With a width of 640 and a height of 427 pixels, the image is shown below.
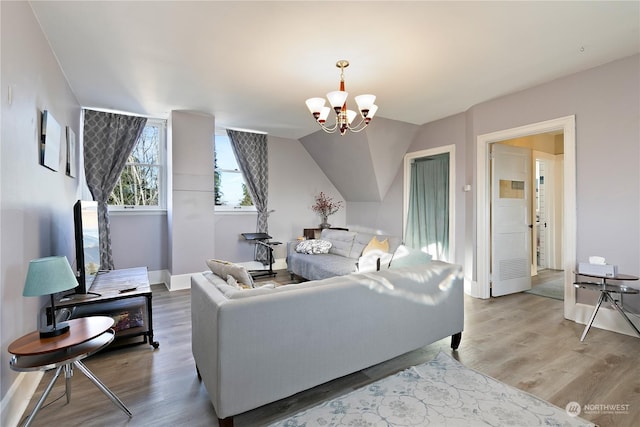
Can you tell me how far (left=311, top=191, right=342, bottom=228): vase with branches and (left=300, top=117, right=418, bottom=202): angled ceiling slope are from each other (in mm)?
376

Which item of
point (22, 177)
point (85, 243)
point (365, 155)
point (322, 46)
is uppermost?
point (322, 46)

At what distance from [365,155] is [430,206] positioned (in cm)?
139

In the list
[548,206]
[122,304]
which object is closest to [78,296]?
[122,304]

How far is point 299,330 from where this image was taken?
1.71 m

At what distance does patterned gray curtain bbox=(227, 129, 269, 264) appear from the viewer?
548 cm

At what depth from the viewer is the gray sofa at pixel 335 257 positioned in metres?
4.04

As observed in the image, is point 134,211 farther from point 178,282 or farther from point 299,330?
point 299,330

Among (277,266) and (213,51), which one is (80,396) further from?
(277,266)

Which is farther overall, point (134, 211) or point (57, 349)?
point (134, 211)

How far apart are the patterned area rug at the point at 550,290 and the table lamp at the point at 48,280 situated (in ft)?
17.0

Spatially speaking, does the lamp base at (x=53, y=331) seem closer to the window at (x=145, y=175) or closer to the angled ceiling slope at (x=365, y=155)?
the window at (x=145, y=175)

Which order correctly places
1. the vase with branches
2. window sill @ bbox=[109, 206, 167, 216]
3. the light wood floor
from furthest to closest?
1. the vase with branches
2. window sill @ bbox=[109, 206, 167, 216]
3. the light wood floor

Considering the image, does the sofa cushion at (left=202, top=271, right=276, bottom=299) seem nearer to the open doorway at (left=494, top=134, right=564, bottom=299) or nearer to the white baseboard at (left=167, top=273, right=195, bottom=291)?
the white baseboard at (left=167, top=273, right=195, bottom=291)

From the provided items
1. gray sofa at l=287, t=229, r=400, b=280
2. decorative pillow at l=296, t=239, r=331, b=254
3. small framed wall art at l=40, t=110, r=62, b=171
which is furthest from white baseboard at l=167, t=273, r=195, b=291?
small framed wall art at l=40, t=110, r=62, b=171
